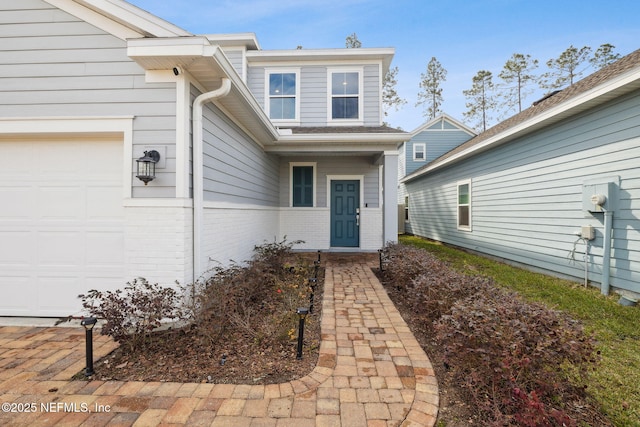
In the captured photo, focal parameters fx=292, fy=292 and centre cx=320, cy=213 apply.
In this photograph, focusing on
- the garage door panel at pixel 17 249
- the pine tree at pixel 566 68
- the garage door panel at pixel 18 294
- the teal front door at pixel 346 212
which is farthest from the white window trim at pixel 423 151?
the garage door panel at pixel 18 294

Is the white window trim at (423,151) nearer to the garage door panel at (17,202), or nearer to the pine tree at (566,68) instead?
the pine tree at (566,68)

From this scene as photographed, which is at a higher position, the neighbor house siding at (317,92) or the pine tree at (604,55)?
the pine tree at (604,55)

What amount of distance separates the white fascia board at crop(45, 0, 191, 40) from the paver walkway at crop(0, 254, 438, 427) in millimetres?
3289

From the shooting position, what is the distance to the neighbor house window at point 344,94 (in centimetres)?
849

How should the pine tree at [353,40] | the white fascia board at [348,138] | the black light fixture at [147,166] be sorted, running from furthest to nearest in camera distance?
the pine tree at [353,40] < the white fascia board at [348,138] < the black light fixture at [147,166]

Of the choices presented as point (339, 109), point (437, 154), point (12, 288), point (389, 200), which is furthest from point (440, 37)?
point (12, 288)

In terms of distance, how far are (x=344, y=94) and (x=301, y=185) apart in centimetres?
294

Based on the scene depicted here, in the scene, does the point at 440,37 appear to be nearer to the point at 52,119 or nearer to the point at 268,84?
the point at 268,84

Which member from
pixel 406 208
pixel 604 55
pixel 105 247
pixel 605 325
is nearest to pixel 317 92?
pixel 105 247

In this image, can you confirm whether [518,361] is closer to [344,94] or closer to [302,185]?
[302,185]

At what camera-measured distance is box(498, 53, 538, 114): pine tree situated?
57.8 ft

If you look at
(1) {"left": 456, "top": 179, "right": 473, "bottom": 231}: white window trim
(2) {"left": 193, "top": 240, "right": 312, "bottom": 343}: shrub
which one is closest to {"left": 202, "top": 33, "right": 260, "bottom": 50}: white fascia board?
(2) {"left": 193, "top": 240, "right": 312, "bottom": 343}: shrub

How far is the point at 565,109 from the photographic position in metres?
5.01

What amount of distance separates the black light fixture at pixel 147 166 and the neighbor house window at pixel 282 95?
592 centimetres
